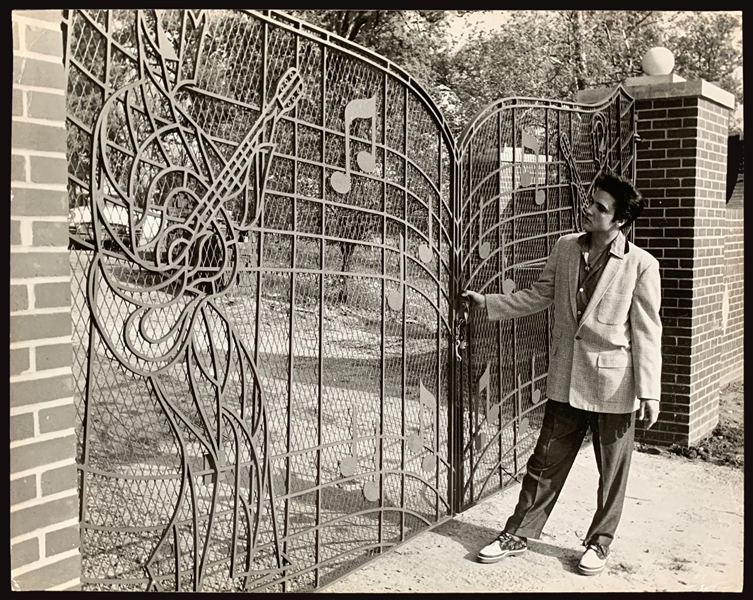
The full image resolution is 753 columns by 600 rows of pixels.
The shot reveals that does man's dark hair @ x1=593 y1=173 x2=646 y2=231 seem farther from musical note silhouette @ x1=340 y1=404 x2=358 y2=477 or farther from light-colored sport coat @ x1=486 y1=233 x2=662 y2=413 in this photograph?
musical note silhouette @ x1=340 y1=404 x2=358 y2=477

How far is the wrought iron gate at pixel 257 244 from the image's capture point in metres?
2.95

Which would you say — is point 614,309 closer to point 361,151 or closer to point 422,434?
point 422,434

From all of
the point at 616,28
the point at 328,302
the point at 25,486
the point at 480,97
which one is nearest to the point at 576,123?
the point at 328,302

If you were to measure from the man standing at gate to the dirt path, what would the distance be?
0.43 feet

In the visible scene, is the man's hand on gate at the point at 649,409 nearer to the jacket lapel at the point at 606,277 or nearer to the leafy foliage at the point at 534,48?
the jacket lapel at the point at 606,277

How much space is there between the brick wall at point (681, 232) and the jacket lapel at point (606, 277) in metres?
2.67

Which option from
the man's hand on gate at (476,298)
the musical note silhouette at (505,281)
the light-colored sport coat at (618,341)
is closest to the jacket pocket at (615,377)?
the light-colored sport coat at (618,341)

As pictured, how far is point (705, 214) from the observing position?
A: 665cm

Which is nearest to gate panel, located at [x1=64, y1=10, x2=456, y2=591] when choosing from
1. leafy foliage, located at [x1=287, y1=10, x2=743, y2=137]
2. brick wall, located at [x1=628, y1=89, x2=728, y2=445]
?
brick wall, located at [x1=628, y1=89, x2=728, y2=445]

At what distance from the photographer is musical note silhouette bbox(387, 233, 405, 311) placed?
14.1ft

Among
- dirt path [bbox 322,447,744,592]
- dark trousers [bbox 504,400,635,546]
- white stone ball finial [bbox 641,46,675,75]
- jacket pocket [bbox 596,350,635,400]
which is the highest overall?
white stone ball finial [bbox 641,46,675,75]

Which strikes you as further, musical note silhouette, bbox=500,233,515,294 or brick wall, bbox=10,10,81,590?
musical note silhouette, bbox=500,233,515,294

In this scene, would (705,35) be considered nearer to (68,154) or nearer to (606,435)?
(606,435)

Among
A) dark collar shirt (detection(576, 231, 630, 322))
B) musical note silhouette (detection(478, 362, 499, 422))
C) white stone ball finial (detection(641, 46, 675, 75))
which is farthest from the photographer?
white stone ball finial (detection(641, 46, 675, 75))
